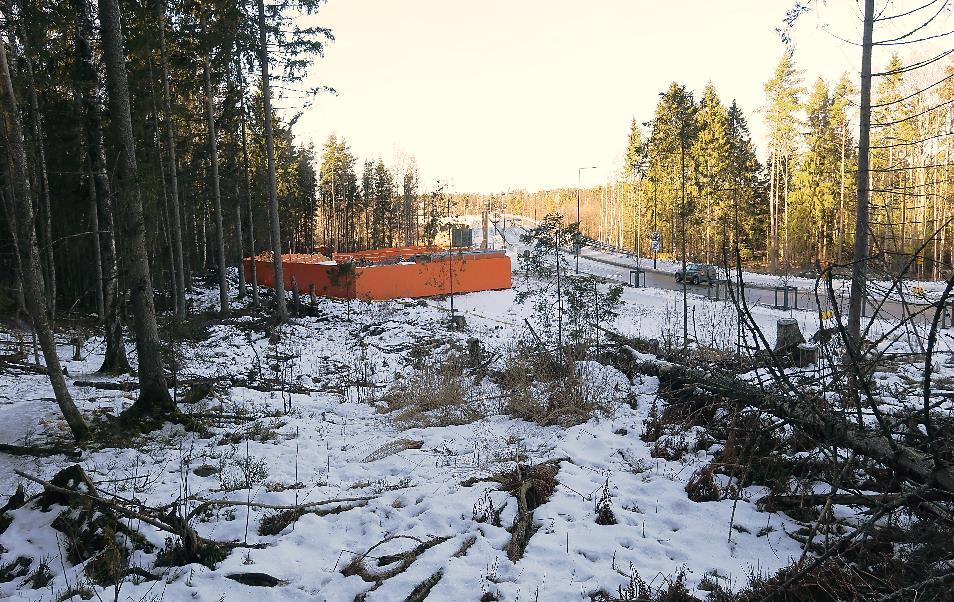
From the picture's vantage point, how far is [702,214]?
40688mm

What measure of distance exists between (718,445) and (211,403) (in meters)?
7.18

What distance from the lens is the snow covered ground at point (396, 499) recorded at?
378 centimetres

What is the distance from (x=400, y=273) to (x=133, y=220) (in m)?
20.5

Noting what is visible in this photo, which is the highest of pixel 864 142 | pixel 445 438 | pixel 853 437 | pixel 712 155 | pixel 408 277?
pixel 712 155

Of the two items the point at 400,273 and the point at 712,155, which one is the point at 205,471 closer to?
the point at 400,273

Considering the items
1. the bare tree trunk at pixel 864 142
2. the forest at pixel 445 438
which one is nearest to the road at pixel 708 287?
the bare tree trunk at pixel 864 142

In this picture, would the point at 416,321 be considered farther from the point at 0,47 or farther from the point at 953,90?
the point at 953,90

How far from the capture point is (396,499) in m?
5.09

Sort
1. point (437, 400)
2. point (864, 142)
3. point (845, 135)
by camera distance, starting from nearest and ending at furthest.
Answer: point (437, 400)
point (864, 142)
point (845, 135)

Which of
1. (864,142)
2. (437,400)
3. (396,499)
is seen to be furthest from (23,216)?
(864,142)

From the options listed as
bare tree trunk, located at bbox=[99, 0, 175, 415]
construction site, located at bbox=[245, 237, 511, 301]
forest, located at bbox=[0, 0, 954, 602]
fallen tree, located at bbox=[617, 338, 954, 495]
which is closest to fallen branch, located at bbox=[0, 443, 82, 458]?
forest, located at bbox=[0, 0, 954, 602]

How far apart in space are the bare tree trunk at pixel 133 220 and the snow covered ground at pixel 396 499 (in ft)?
2.19

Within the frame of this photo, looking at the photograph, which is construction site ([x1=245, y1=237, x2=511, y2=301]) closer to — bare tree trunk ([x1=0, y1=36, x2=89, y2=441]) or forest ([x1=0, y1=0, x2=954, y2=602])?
forest ([x1=0, y1=0, x2=954, y2=602])

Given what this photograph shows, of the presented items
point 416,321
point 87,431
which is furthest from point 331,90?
point 87,431
